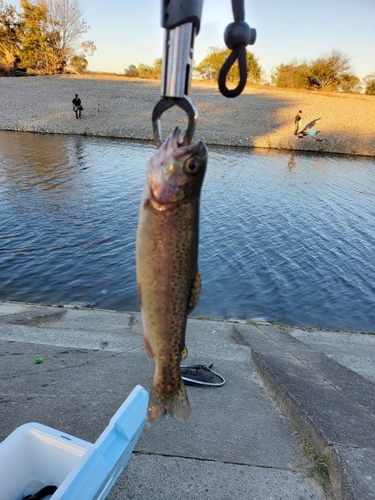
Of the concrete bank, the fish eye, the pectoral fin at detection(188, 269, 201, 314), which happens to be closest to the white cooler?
the concrete bank

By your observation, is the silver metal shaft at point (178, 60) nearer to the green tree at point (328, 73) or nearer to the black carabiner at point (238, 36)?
the black carabiner at point (238, 36)

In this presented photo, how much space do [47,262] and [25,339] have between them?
609 centimetres

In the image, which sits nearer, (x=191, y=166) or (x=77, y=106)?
(x=191, y=166)

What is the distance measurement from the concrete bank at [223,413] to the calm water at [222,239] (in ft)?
13.3

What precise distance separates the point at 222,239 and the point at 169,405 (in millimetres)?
11838

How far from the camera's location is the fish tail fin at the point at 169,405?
2.18m

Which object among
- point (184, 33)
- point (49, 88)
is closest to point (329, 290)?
point (184, 33)

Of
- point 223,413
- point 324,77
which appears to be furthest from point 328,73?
point 223,413

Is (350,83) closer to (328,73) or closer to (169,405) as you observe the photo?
(328,73)

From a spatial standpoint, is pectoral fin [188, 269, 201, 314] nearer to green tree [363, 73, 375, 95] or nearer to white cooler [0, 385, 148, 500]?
white cooler [0, 385, 148, 500]

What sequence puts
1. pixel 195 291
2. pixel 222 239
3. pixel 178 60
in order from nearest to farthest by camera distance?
1. pixel 178 60
2. pixel 195 291
3. pixel 222 239

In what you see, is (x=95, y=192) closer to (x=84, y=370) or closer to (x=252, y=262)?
(x=252, y=262)

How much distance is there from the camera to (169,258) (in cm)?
194

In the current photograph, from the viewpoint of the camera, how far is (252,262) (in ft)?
40.7
